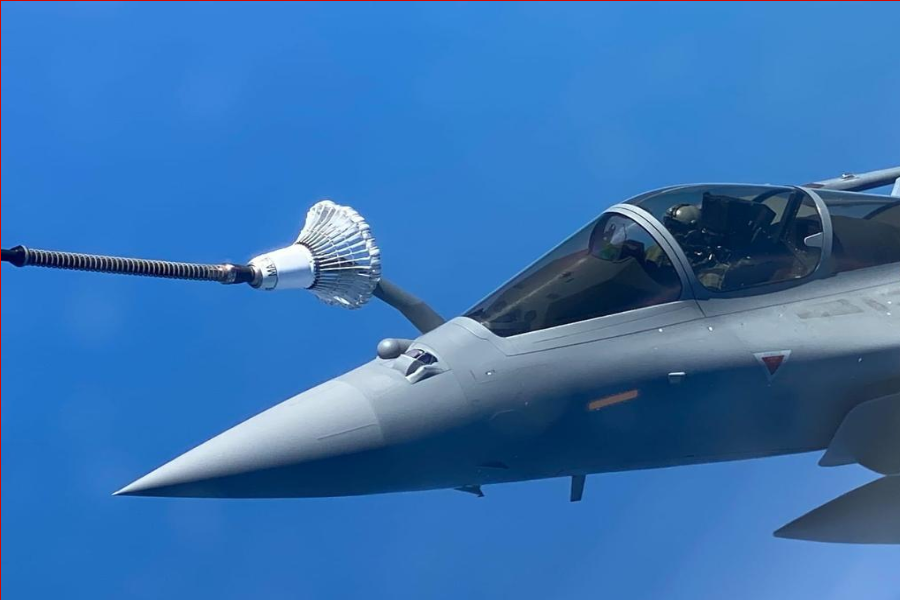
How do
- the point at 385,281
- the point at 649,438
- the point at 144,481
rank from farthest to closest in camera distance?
the point at 385,281, the point at 649,438, the point at 144,481

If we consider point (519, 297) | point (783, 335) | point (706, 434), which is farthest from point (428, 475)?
point (783, 335)

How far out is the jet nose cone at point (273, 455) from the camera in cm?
764

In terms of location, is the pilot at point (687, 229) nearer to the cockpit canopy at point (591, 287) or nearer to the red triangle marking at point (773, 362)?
the cockpit canopy at point (591, 287)

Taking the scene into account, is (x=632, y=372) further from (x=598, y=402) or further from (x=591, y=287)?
(x=591, y=287)

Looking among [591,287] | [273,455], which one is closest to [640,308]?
[591,287]

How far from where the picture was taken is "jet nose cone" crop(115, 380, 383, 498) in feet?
25.1

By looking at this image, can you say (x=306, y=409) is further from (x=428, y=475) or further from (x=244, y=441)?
(x=428, y=475)

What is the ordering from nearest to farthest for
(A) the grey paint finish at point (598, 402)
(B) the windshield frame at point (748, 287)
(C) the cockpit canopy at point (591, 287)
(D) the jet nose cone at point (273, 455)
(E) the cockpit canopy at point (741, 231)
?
(D) the jet nose cone at point (273, 455) < (A) the grey paint finish at point (598, 402) < (C) the cockpit canopy at point (591, 287) < (B) the windshield frame at point (748, 287) < (E) the cockpit canopy at point (741, 231)

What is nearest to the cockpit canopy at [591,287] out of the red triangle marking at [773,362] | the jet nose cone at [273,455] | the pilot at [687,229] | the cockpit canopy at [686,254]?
the cockpit canopy at [686,254]

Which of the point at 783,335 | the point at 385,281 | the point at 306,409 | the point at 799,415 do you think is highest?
the point at 385,281

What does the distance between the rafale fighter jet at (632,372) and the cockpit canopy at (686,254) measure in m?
0.02

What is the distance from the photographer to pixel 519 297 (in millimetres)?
8656

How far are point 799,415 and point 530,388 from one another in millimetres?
2293

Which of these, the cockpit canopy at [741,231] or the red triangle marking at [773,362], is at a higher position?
the cockpit canopy at [741,231]
